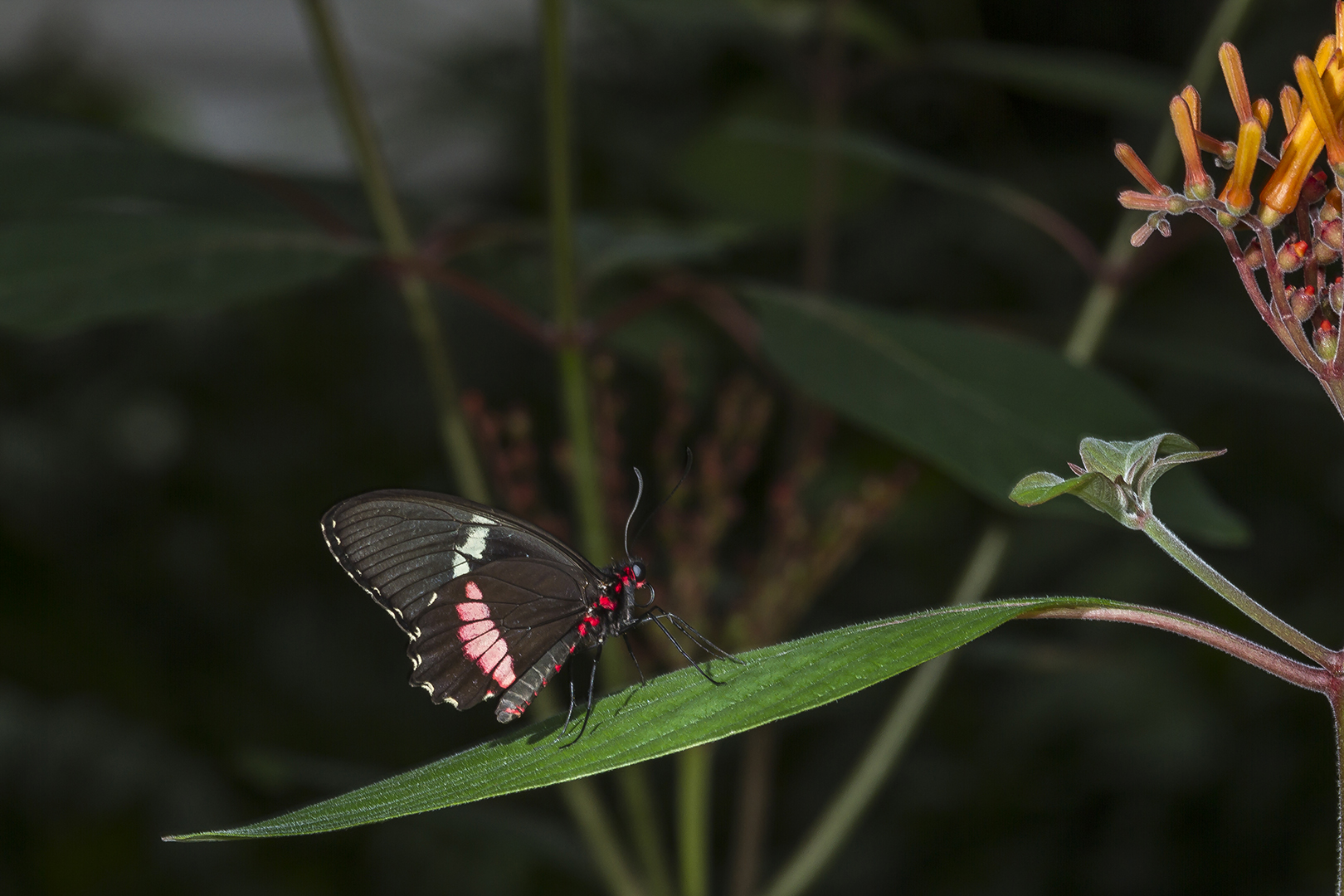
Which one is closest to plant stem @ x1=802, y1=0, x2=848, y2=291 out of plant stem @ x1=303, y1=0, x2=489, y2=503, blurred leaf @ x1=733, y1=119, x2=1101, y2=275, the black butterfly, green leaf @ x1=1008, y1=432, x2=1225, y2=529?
blurred leaf @ x1=733, y1=119, x2=1101, y2=275

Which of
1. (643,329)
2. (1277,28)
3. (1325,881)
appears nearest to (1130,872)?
(1325,881)

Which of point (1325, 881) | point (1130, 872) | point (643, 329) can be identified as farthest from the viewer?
point (1130, 872)

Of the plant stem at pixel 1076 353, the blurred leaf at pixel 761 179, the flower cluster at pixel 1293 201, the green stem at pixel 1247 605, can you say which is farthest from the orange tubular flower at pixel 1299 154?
the blurred leaf at pixel 761 179

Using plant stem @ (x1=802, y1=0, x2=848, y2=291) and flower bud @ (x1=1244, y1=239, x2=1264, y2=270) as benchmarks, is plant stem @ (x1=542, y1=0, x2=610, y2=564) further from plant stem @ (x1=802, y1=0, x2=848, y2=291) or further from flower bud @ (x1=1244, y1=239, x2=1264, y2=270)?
flower bud @ (x1=1244, y1=239, x2=1264, y2=270)

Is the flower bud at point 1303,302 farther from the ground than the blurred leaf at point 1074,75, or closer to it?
closer to it

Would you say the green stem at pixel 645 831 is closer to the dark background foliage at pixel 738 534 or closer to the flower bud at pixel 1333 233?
the dark background foliage at pixel 738 534

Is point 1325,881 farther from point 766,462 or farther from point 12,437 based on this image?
point 12,437
